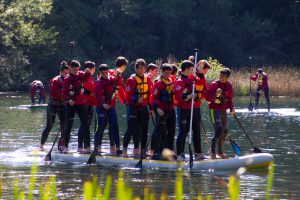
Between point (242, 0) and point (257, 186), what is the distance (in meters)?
64.1

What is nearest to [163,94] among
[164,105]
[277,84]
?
[164,105]

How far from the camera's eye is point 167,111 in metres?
15.7

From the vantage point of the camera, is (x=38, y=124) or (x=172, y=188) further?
(x=38, y=124)

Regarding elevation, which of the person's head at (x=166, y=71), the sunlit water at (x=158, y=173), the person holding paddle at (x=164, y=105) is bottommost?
the sunlit water at (x=158, y=173)

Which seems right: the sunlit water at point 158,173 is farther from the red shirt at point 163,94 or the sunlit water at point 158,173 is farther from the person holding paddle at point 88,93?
the red shirt at point 163,94

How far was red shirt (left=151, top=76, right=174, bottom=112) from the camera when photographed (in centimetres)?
1556

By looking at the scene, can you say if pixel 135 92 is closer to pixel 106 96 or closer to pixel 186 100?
pixel 106 96

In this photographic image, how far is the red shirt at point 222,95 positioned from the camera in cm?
1544

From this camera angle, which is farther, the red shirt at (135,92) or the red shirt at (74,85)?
the red shirt at (74,85)

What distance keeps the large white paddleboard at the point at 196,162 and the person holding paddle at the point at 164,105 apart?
0.56m

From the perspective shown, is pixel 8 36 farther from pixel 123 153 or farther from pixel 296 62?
pixel 123 153

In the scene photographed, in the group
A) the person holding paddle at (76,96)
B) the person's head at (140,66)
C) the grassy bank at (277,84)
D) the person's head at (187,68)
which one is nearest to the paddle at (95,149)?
the person holding paddle at (76,96)

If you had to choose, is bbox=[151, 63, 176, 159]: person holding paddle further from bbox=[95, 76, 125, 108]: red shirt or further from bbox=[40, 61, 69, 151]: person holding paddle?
bbox=[40, 61, 69, 151]: person holding paddle

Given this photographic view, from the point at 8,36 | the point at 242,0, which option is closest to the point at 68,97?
the point at 8,36
